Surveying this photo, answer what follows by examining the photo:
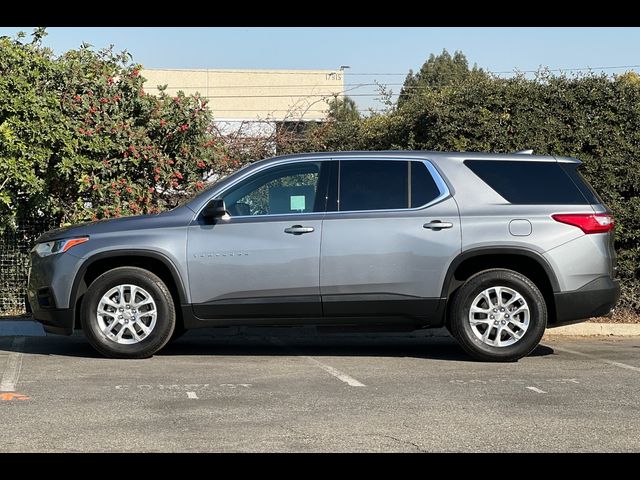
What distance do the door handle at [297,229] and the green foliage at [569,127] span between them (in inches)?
127

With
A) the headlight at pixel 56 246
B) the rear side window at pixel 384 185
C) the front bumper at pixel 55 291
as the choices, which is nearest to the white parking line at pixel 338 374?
the rear side window at pixel 384 185

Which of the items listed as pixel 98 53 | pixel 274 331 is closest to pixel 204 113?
pixel 98 53

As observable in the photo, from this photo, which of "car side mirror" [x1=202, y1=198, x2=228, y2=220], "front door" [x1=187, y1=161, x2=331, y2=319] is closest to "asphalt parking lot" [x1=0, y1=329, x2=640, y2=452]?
"front door" [x1=187, y1=161, x2=331, y2=319]

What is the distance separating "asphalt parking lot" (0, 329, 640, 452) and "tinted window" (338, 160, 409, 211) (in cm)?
139

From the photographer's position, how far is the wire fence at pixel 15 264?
12.1m

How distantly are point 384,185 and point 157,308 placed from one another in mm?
2279

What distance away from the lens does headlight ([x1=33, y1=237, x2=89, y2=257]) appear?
30.4 feet

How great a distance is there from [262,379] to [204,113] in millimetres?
5019

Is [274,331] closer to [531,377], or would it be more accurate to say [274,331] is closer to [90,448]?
[531,377]

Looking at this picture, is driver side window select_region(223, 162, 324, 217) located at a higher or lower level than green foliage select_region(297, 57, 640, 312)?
lower

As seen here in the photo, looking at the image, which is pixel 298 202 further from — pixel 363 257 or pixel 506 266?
pixel 506 266

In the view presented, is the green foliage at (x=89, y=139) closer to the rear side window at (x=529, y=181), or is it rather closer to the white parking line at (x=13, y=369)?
the white parking line at (x=13, y=369)

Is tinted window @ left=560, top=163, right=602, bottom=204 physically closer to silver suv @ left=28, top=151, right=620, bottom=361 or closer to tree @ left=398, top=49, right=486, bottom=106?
silver suv @ left=28, top=151, right=620, bottom=361

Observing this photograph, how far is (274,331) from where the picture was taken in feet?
37.1
